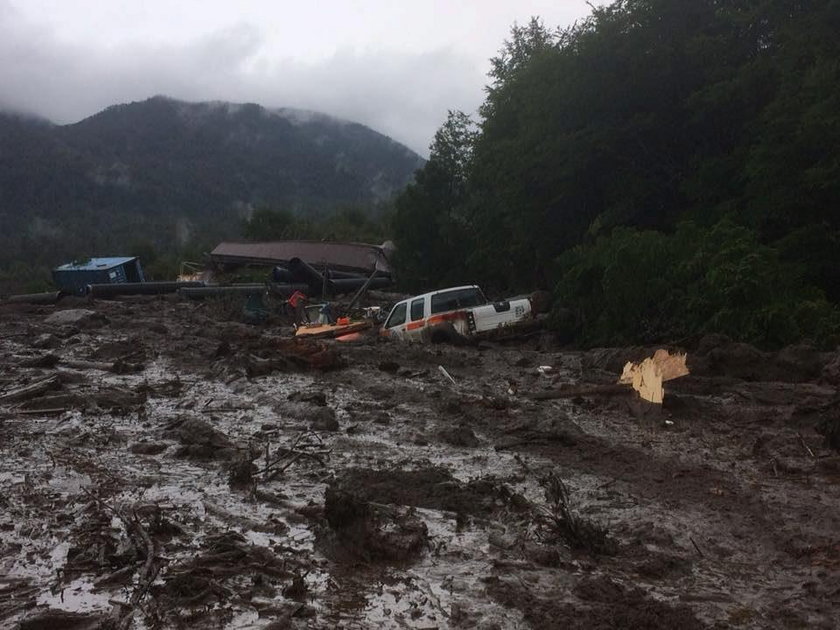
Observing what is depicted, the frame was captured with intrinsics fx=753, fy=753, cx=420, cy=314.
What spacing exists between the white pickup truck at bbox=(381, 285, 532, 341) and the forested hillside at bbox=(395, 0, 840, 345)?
117 cm

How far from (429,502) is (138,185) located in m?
160

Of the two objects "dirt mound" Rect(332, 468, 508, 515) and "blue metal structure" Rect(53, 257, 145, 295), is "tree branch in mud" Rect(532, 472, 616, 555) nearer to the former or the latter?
"dirt mound" Rect(332, 468, 508, 515)

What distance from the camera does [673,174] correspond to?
69.6ft

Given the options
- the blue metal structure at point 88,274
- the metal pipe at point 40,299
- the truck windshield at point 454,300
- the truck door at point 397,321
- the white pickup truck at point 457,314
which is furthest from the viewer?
the blue metal structure at point 88,274

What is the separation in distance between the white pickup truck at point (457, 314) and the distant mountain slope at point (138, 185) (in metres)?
89.2

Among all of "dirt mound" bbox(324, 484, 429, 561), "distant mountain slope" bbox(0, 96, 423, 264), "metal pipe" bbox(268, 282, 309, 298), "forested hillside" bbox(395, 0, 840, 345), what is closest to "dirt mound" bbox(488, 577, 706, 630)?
"dirt mound" bbox(324, 484, 429, 561)

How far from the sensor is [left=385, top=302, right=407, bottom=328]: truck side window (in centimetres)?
1759

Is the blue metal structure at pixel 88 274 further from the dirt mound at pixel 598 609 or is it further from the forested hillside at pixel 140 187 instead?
the forested hillside at pixel 140 187

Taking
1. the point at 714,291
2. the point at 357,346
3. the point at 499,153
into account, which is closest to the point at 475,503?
the point at 714,291

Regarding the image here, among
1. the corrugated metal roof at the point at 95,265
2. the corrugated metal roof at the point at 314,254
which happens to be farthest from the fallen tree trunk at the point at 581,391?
the corrugated metal roof at the point at 95,265

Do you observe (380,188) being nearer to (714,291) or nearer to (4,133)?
(4,133)

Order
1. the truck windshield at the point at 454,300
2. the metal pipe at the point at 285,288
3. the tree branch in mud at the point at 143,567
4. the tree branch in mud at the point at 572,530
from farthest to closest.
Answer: the metal pipe at the point at 285,288 → the truck windshield at the point at 454,300 → the tree branch in mud at the point at 572,530 → the tree branch in mud at the point at 143,567

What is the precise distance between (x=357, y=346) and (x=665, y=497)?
1094 centimetres

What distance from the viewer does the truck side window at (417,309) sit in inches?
669
